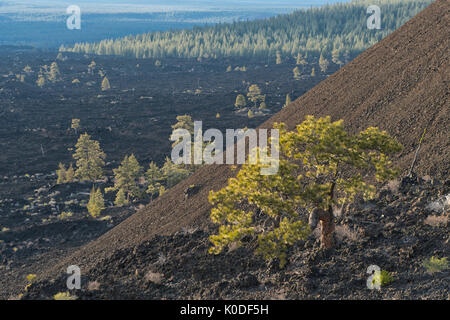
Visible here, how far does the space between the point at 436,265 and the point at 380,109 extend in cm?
1601

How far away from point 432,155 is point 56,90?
417 ft

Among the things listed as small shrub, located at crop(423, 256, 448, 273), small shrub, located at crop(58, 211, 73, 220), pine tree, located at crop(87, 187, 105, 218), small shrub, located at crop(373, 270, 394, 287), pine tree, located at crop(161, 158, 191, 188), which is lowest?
small shrub, located at crop(58, 211, 73, 220)

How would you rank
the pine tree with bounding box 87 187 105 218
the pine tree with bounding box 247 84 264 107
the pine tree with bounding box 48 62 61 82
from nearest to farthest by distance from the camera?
the pine tree with bounding box 87 187 105 218
the pine tree with bounding box 247 84 264 107
the pine tree with bounding box 48 62 61 82

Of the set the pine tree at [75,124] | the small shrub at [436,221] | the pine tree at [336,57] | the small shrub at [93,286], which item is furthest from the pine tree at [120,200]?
the pine tree at [336,57]

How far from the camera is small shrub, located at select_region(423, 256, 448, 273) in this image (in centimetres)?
1368

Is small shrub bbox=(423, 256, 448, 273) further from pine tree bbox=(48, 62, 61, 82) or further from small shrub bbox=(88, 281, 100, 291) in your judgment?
pine tree bbox=(48, 62, 61, 82)

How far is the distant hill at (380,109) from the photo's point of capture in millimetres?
23016

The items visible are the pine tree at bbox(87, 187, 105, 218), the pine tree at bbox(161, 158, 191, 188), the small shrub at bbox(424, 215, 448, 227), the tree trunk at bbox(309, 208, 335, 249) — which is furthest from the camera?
the pine tree at bbox(161, 158, 191, 188)

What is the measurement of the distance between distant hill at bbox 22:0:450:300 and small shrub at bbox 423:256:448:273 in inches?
222

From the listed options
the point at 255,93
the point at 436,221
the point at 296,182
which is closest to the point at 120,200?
the point at 296,182

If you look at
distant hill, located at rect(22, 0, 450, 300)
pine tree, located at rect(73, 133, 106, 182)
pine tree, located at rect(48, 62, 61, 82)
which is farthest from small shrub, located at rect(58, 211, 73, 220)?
pine tree, located at rect(48, 62, 61, 82)

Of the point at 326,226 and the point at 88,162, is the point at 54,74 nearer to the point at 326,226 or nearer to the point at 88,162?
the point at 88,162

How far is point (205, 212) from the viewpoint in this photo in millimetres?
24391
